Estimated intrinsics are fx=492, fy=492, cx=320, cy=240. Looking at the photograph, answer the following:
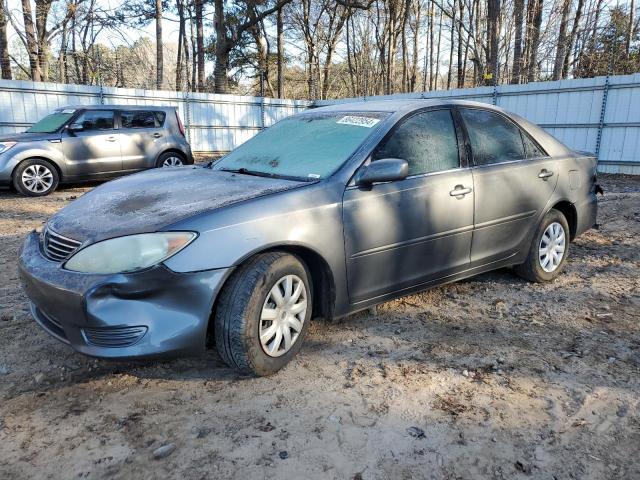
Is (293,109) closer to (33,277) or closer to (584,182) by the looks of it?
(584,182)

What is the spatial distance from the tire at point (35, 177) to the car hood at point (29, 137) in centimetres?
35

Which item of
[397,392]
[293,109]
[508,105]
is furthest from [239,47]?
[397,392]

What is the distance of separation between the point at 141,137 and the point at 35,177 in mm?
2056

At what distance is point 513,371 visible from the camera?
288cm

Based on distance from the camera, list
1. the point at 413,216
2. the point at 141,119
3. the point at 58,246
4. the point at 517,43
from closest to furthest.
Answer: the point at 58,246 → the point at 413,216 → the point at 141,119 → the point at 517,43

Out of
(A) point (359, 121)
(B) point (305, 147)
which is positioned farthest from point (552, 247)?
(B) point (305, 147)

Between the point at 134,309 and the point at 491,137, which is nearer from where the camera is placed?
the point at 134,309

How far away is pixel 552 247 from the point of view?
14.3 ft

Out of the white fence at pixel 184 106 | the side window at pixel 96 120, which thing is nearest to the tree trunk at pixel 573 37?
the white fence at pixel 184 106

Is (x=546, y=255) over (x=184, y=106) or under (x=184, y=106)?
under

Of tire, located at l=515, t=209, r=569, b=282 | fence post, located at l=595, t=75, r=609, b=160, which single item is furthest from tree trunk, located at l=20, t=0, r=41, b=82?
tire, located at l=515, t=209, r=569, b=282

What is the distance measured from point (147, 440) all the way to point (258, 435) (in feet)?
1.64

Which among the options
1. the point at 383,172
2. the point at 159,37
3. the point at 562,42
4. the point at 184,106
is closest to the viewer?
the point at 383,172

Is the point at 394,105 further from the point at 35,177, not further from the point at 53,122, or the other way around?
the point at 53,122
